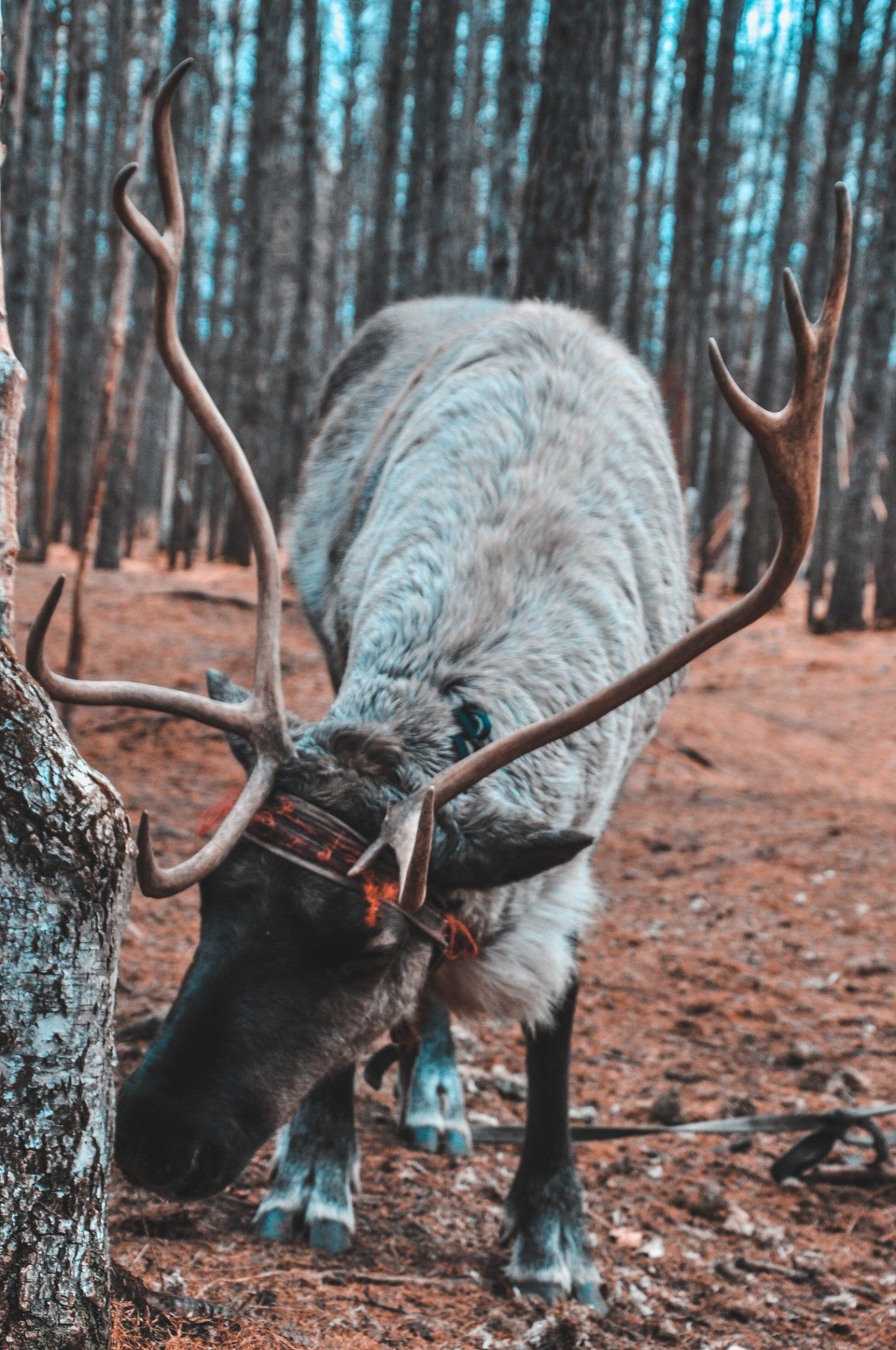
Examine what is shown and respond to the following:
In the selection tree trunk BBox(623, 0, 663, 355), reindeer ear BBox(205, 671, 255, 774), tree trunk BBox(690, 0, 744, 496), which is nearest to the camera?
reindeer ear BBox(205, 671, 255, 774)

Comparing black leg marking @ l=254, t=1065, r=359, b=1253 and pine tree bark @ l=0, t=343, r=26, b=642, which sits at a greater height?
pine tree bark @ l=0, t=343, r=26, b=642

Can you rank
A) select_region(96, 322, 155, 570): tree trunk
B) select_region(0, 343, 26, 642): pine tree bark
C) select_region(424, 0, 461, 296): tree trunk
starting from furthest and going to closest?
select_region(424, 0, 461, 296): tree trunk, select_region(96, 322, 155, 570): tree trunk, select_region(0, 343, 26, 642): pine tree bark

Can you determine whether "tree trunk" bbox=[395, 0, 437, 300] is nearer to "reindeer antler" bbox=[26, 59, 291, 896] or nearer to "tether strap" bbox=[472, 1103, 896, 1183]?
"reindeer antler" bbox=[26, 59, 291, 896]

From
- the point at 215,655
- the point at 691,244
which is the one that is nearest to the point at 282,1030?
the point at 215,655

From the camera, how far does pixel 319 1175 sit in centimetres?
290

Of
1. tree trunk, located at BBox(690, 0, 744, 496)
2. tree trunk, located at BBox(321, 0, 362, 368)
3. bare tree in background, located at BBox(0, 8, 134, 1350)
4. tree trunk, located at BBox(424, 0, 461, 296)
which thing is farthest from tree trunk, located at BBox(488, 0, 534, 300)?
tree trunk, located at BBox(321, 0, 362, 368)

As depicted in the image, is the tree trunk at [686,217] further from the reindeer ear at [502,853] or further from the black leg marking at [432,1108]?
the reindeer ear at [502,853]

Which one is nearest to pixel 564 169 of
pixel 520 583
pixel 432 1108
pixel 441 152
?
pixel 520 583

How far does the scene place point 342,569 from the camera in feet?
13.8

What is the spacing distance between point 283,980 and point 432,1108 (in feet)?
4.16

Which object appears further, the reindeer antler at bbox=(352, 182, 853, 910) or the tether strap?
the tether strap

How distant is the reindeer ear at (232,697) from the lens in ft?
8.59

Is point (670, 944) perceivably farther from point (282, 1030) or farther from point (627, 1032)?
point (282, 1030)

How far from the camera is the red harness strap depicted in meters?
2.37
